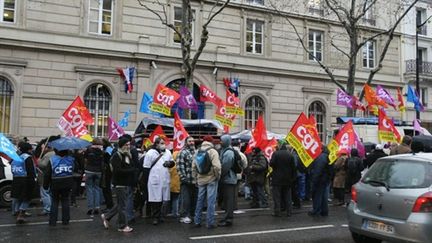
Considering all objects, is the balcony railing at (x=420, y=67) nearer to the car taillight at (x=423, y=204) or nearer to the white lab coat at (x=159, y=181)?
the white lab coat at (x=159, y=181)

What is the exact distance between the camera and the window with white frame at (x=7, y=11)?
69.4 feet

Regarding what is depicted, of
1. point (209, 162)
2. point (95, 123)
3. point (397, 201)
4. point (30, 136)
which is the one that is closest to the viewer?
point (397, 201)

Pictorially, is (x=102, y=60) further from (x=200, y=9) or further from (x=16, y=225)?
(x=16, y=225)

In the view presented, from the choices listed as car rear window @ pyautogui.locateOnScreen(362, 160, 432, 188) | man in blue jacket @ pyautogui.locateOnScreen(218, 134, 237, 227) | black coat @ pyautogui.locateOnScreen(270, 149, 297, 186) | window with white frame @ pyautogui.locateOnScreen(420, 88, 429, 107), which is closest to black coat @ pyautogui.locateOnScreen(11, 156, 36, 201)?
man in blue jacket @ pyautogui.locateOnScreen(218, 134, 237, 227)

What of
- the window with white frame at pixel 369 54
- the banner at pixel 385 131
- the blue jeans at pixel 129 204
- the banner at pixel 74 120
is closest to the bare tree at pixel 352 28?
the window with white frame at pixel 369 54

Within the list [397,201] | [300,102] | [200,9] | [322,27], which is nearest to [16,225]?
[397,201]

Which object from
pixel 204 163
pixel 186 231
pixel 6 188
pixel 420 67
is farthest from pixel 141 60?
pixel 420 67

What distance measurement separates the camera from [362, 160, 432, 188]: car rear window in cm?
668

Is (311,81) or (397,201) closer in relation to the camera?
(397,201)

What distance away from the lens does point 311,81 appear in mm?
28828

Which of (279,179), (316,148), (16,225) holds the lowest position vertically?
(16,225)

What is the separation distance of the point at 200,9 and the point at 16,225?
18091 mm

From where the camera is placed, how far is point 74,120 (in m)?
14.6

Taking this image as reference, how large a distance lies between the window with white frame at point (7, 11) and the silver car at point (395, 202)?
61.7 feet
